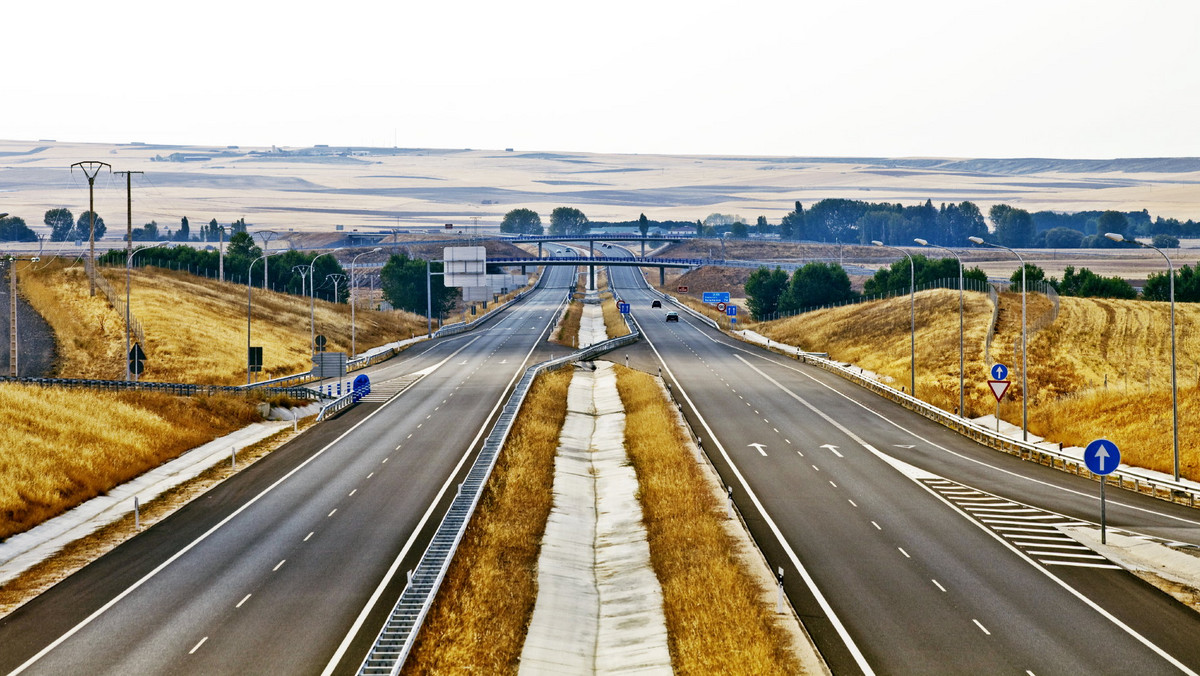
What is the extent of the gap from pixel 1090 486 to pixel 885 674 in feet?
92.1

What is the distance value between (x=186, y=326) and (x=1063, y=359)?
79.0 metres

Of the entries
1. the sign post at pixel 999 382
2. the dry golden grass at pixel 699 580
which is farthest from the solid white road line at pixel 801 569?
the sign post at pixel 999 382

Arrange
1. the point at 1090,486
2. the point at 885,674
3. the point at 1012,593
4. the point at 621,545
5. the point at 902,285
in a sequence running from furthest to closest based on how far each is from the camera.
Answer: the point at 902,285, the point at 1090,486, the point at 621,545, the point at 1012,593, the point at 885,674

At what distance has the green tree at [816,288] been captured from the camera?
6511 inches

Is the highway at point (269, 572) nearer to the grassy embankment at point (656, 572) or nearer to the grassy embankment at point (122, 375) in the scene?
the grassy embankment at point (656, 572)

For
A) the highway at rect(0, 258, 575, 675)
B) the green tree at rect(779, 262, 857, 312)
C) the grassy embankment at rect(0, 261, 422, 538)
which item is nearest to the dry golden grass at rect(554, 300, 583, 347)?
the grassy embankment at rect(0, 261, 422, 538)

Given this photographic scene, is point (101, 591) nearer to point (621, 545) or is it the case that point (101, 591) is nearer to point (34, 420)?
point (621, 545)

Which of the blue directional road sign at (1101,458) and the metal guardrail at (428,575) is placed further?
the blue directional road sign at (1101,458)

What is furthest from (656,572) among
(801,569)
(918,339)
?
(918,339)

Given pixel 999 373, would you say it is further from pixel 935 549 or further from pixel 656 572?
pixel 656 572

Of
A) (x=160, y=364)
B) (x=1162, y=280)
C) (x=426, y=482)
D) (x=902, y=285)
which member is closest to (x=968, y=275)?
(x=902, y=285)

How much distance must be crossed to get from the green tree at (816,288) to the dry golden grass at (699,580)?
106986 millimetres

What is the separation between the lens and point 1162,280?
14125cm

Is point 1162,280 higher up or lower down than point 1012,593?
higher up
